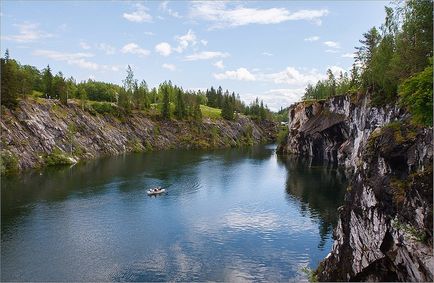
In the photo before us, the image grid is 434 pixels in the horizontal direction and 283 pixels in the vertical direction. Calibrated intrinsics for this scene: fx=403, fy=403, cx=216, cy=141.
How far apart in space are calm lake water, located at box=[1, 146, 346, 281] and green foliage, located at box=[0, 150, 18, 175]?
4889 mm

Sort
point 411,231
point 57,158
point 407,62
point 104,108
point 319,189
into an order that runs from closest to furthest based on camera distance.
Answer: point 411,231 < point 407,62 < point 319,189 < point 57,158 < point 104,108

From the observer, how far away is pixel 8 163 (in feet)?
339

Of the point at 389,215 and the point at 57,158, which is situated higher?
the point at 389,215

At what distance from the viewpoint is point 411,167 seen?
30.6 meters

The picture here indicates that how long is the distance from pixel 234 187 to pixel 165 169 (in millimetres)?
30577

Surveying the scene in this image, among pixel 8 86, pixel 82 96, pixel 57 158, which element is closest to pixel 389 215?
pixel 57 158

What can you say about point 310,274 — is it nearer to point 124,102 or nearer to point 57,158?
point 57,158

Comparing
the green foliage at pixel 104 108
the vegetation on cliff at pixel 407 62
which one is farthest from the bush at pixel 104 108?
the vegetation on cliff at pixel 407 62

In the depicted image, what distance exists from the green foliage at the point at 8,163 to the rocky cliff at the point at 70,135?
25cm

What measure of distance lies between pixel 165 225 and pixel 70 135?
9005cm

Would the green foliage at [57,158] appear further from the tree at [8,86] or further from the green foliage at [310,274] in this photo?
the green foliage at [310,274]

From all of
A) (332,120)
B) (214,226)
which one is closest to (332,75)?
(332,120)

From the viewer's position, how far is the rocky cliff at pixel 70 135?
374ft

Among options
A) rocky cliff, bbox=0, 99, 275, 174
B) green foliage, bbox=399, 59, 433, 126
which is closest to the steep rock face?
green foliage, bbox=399, 59, 433, 126
